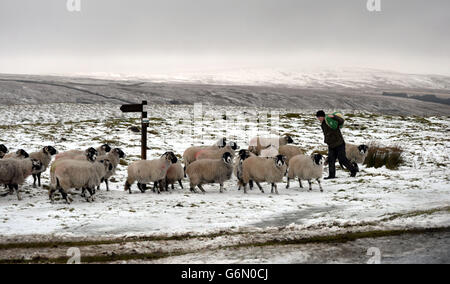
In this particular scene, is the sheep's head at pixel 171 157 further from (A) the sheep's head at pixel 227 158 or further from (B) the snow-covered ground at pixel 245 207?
(A) the sheep's head at pixel 227 158

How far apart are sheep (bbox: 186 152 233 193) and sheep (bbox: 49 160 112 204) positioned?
2.72 meters

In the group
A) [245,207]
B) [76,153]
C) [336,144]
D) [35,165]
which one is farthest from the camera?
[336,144]

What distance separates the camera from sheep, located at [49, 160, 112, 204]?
1004cm

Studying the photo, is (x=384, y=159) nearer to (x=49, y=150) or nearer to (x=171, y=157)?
(x=171, y=157)

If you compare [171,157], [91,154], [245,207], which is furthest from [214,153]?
[245,207]

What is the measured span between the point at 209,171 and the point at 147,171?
1774 millimetres

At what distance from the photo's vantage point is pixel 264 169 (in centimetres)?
1201

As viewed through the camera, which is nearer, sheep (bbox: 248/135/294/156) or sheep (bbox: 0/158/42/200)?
sheep (bbox: 0/158/42/200)

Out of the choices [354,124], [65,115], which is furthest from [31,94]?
[354,124]

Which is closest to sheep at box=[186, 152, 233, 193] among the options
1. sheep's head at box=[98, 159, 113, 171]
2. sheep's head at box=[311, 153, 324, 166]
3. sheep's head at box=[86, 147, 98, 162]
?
sheep's head at box=[98, 159, 113, 171]

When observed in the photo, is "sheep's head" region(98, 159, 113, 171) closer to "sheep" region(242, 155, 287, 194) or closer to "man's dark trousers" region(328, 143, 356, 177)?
"sheep" region(242, 155, 287, 194)

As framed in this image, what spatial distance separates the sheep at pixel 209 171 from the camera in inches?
473

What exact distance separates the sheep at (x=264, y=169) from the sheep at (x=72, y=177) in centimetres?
422

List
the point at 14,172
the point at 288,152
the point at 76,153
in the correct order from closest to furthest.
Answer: the point at 14,172 < the point at 76,153 < the point at 288,152
